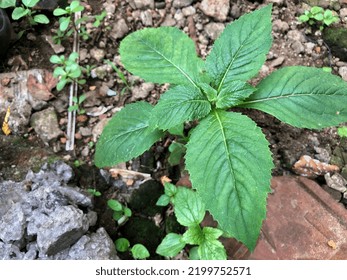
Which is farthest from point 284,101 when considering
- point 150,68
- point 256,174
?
point 150,68

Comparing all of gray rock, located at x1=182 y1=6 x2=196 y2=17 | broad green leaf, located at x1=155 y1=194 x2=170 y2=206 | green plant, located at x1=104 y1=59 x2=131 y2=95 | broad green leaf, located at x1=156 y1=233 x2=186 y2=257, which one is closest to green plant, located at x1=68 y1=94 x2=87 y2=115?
green plant, located at x1=104 y1=59 x2=131 y2=95

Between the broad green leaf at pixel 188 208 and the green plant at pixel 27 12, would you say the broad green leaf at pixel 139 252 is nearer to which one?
the broad green leaf at pixel 188 208

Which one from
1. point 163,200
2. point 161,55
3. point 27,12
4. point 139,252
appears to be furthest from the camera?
point 27,12

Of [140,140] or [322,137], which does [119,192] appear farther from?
[322,137]

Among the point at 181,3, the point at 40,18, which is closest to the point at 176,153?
the point at 181,3

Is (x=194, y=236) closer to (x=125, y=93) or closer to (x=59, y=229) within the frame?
(x=59, y=229)

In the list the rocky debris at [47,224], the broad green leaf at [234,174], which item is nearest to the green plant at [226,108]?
the broad green leaf at [234,174]
